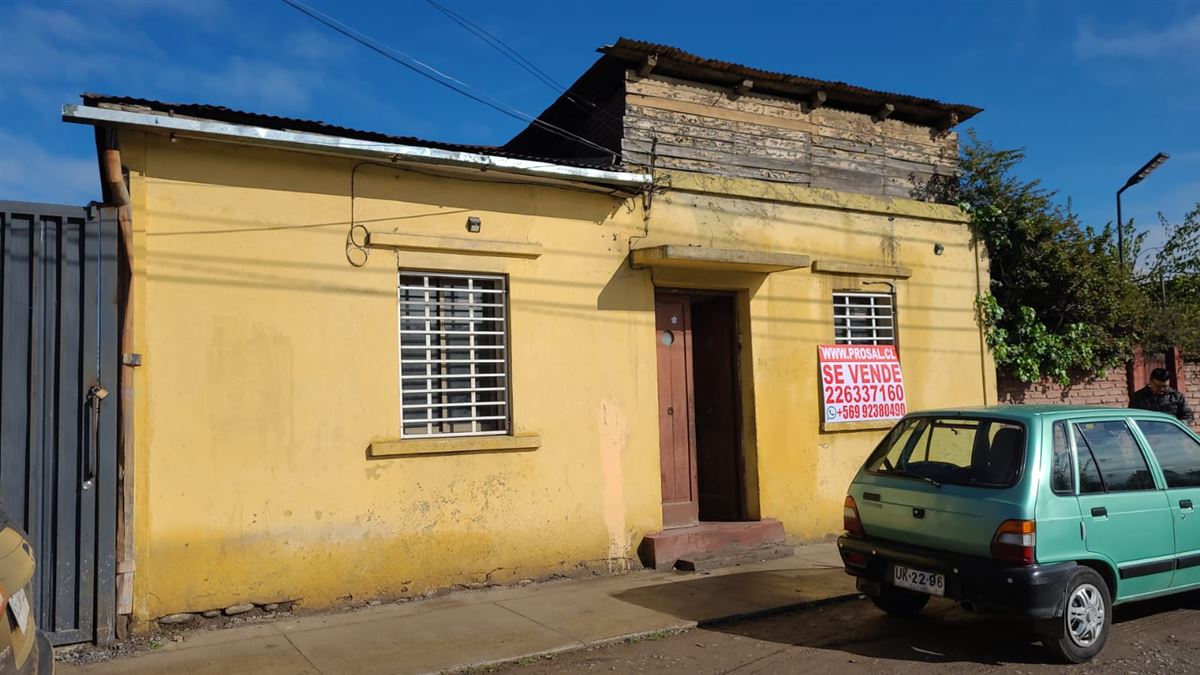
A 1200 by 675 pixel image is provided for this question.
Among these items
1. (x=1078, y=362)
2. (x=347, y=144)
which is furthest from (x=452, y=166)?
(x=1078, y=362)

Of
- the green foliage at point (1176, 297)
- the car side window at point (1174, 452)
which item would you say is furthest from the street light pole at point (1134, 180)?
the car side window at point (1174, 452)

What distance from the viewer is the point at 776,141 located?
31.4 feet

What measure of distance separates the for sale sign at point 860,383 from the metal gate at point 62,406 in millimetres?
6823

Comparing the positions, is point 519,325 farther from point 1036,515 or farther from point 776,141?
point 1036,515

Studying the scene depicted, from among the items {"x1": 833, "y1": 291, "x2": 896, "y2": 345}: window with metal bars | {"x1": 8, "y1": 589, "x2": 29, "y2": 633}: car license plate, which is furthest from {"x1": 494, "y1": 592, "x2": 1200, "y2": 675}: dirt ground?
{"x1": 833, "y1": 291, "x2": 896, "y2": 345}: window with metal bars

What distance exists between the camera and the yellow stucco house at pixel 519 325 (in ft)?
20.3

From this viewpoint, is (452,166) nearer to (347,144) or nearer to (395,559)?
(347,144)

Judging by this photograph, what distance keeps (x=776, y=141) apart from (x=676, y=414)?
338cm

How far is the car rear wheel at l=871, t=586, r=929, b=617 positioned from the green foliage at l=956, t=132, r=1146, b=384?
5534 mm

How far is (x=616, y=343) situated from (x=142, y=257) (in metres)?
4.06

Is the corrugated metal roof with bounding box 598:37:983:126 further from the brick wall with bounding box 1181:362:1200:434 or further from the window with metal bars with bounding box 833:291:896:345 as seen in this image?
the brick wall with bounding box 1181:362:1200:434

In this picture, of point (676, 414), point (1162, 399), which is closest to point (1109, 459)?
point (1162, 399)

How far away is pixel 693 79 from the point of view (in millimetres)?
9133

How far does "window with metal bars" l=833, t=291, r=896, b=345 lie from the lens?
9625 millimetres
